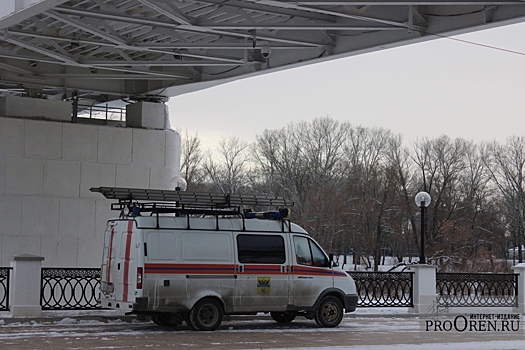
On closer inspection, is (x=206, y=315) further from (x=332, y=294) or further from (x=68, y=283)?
(x=68, y=283)

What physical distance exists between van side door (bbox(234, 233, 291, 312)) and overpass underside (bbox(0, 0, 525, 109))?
5118 mm

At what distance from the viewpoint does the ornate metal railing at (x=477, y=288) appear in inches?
1125

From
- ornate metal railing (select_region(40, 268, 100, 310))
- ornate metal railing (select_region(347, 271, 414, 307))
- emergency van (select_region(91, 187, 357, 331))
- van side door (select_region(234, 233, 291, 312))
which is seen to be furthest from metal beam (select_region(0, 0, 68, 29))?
ornate metal railing (select_region(347, 271, 414, 307))

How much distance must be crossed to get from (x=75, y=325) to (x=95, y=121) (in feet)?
40.1

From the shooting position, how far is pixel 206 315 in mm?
19156

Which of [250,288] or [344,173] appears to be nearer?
[250,288]

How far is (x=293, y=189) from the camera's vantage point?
84938 millimetres

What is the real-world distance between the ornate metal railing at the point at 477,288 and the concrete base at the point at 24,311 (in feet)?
A: 42.1

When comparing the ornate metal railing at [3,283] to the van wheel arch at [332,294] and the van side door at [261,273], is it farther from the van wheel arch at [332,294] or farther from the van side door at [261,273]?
the van wheel arch at [332,294]

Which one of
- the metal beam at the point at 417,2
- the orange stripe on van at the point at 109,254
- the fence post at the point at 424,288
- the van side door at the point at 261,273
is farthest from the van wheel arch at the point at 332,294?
the fence post at the point at 424,288

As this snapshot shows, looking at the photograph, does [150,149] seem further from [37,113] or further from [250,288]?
[250,288]

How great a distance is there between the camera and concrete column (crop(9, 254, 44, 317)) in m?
21.3

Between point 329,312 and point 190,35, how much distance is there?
30.1 ft

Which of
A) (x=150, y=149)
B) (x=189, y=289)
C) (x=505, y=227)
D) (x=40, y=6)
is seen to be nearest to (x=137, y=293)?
(x=189, y=289)
